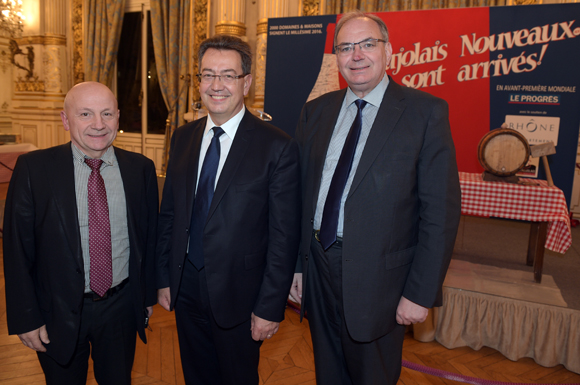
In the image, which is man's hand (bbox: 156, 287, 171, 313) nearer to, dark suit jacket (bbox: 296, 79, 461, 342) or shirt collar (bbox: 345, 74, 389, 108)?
dark suit jacket (bbox: 296, 79, 461, 342)

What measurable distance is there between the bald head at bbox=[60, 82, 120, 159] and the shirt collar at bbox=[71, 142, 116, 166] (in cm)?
3

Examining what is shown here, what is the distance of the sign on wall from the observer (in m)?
4.05

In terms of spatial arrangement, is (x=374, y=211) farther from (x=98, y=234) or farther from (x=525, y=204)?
(x=525, y=204)

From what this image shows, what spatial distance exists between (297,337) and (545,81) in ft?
11.4

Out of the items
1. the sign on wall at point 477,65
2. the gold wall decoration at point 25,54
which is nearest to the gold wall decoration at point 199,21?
the sign on wall at point 477,65

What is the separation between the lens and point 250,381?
1.68m

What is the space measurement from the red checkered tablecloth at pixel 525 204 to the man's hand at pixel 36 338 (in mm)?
2724

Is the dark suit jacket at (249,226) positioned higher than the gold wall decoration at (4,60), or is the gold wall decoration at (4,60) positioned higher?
the gold wall decoration at (4,60)

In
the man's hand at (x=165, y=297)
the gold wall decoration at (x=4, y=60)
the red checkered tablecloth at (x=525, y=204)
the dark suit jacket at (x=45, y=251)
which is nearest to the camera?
the dark suit jacket at (x=45, y=251)

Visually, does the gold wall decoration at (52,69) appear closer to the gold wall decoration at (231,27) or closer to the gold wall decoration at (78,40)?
the gold wall decoration at (78,40)

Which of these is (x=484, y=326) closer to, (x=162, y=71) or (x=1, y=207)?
(x=1, y=207)

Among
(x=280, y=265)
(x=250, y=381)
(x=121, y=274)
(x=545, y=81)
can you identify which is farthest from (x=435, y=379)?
(x=545, y=81)

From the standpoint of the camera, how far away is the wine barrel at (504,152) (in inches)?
122

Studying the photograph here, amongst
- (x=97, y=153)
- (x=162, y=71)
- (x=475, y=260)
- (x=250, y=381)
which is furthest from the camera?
(x=162, y=71)
